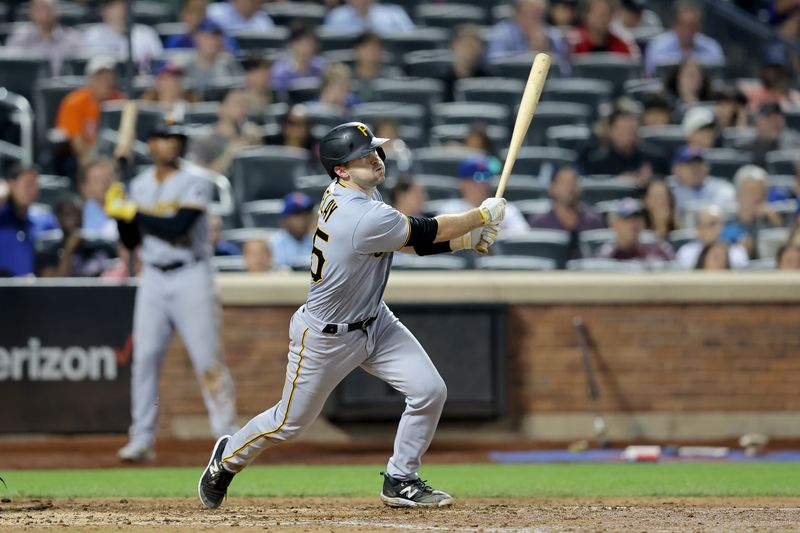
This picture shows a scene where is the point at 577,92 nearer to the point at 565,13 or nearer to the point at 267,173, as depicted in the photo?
the point at 565,13

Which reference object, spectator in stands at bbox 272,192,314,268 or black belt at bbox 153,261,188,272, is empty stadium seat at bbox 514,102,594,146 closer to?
spectator in stands at bbox 272,192,314,268

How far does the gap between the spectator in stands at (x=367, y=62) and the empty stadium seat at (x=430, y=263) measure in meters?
2.60

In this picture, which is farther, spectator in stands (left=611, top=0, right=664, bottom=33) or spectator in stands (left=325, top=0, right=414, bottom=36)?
spectator in stands (left=611, top=0, right=664, bottom=33)

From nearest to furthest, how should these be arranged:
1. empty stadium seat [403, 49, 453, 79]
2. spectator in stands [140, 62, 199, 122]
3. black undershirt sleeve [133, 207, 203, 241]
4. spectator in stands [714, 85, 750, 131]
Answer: black undershirt sleeve [133, 207, 203, 241] → spectator in stands [140, 62, 199, 122] → spectator in stands [714, 85, 750, 131] → empty stadium seat [403, 49, 453, 79]

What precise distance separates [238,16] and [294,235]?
396 cm

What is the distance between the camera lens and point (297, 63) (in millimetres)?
13422

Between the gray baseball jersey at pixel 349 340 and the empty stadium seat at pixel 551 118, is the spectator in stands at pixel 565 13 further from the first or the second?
the gray baseball jersey at pixel 349 340

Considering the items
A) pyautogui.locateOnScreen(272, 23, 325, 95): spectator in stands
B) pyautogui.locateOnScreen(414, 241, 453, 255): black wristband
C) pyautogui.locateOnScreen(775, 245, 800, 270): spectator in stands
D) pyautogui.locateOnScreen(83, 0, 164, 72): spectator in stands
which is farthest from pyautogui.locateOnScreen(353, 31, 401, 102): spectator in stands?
pyautogui.locateOnScreen(414, 241, 453, 255): black wristband

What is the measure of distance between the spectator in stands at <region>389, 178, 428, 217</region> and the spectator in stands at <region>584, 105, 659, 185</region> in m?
2.29

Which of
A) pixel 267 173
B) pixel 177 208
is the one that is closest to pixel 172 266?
pixel 177 208

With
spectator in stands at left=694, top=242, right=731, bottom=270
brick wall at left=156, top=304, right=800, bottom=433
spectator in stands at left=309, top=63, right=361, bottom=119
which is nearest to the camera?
brick wall at left=156, top=304, right=800, bottom=433

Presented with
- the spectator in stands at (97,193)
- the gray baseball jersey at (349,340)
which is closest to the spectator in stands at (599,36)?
the spectator in stands at (97,193)

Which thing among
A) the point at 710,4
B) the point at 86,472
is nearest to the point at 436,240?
the point at 86,472

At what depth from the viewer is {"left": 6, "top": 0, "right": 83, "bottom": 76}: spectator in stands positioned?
13.2 meters
